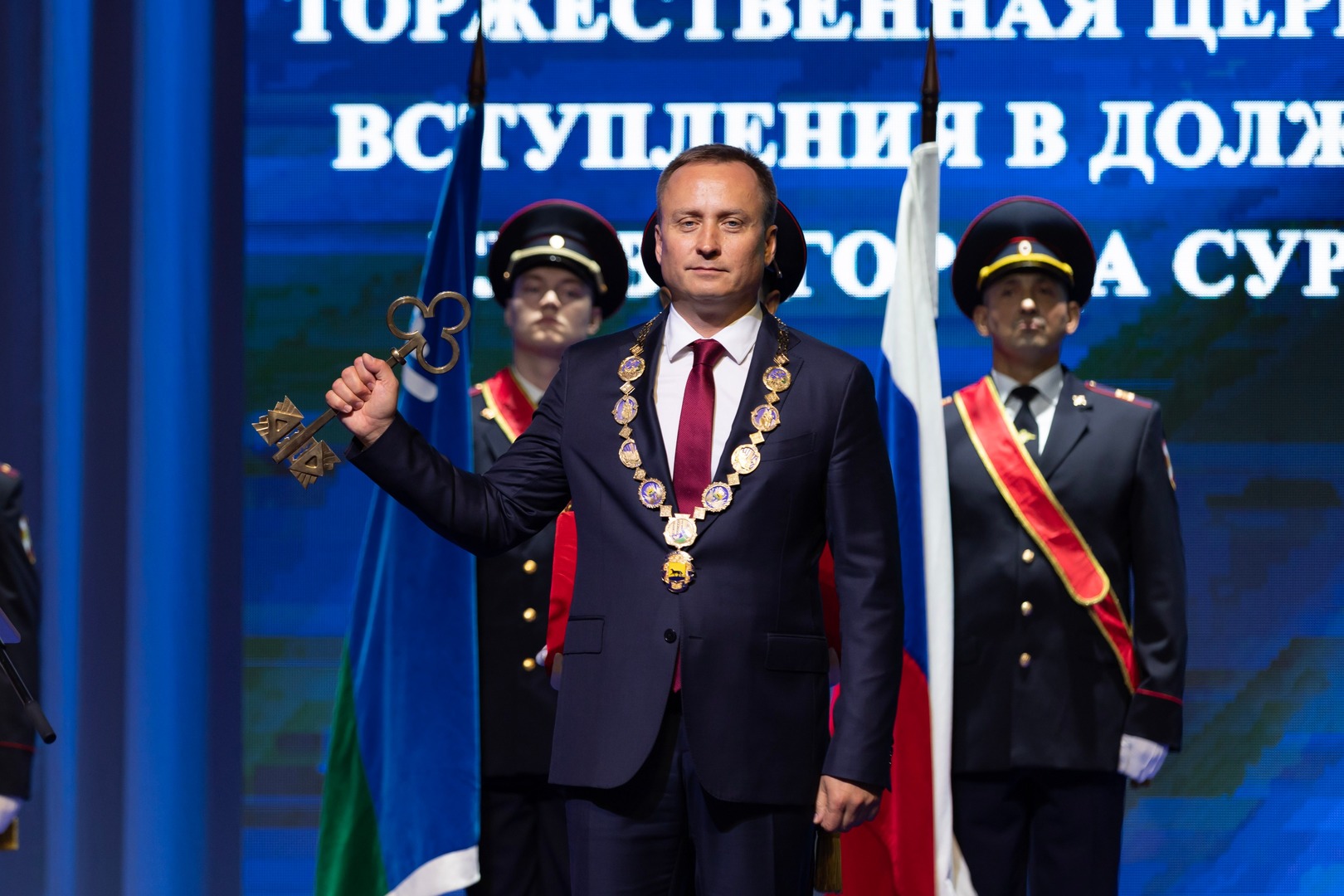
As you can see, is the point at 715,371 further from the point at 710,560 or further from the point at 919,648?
the point at 919,648

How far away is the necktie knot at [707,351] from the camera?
1934 mm

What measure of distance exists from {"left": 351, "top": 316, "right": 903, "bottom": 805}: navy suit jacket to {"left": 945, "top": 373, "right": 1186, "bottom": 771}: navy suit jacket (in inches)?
40.1

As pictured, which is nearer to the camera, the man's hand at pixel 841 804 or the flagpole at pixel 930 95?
the man's hand at pixel 841 804

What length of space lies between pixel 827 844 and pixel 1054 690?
102 cm

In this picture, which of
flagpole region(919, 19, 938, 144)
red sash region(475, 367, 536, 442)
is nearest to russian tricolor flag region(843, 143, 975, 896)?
flagpole region(919, 19, 938, 144)

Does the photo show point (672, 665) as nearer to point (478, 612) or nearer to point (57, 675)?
point (478, 612)

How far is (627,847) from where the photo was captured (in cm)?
181

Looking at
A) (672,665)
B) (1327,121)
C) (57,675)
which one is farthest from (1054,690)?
(57,675)

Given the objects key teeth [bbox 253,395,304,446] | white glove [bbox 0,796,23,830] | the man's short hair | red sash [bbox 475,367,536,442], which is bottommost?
white glove [bbox 0,796,23,830]

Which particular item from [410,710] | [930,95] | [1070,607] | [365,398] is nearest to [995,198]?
[930,95]

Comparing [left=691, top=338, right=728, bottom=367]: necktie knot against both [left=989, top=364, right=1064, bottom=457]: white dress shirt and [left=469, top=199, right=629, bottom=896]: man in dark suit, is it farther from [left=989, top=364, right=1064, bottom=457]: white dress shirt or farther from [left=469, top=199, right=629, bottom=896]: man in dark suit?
[left=989, top=364, right=1064, bottom=457]: white dress shirt

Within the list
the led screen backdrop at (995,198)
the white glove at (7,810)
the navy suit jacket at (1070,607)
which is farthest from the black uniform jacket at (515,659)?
the led screen backdrop at (995,198)

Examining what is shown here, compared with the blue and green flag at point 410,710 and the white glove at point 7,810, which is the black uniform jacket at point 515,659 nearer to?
the blue and green flag at point 410,710

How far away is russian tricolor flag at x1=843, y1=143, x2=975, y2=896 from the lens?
9.00 feet
